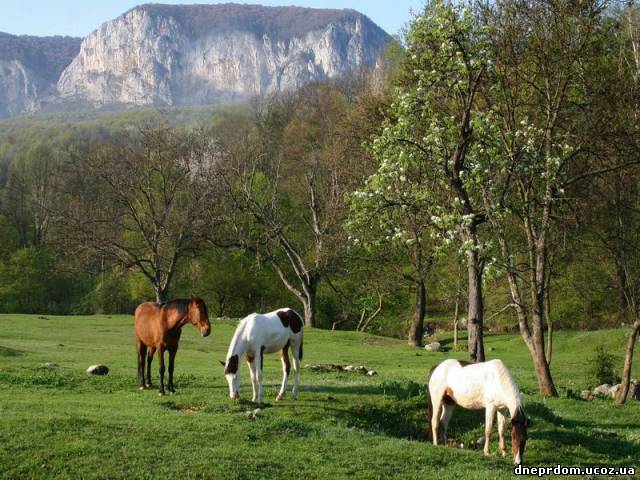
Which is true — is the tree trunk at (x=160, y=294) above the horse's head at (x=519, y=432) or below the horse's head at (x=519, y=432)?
below

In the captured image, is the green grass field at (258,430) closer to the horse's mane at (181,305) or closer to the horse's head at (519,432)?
the horse's head at (519,432)

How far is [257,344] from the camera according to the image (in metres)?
18.5

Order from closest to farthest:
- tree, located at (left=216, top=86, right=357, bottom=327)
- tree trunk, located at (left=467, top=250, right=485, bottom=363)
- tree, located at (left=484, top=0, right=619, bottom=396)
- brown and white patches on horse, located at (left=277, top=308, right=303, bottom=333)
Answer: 1. brown and white patches on horse, located at (left=277, top=308, right=303, bottom=333)
2. tree, located at (left=484, top=0, right=619, bottom=396)
3. tree trunk, located at (left=467, top=250, right=485, bottom=363)
4. tree, located at (left=216, top=86, right=357, bottom=327)

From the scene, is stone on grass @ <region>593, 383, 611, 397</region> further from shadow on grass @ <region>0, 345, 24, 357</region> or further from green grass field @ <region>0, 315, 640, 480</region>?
shadow on grass @ <region>0, 345, 24, 357</region>

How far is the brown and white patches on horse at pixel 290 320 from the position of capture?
64.0ft

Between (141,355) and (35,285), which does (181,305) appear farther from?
(35,285)

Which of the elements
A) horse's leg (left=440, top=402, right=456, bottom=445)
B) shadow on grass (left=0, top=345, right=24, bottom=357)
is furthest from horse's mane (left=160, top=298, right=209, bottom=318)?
shadow on grass (left=0, top=345, right=24, bottom=357)

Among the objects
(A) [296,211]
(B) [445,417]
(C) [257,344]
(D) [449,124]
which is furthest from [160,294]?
(B) [445,417]

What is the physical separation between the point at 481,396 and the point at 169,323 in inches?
370

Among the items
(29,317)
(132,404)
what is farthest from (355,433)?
(29,317)

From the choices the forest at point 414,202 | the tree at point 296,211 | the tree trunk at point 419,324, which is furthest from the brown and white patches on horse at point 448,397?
the tree at point 296,211

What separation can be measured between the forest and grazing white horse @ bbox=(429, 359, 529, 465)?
5.24 m

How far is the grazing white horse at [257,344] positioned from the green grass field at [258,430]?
2.03 ft

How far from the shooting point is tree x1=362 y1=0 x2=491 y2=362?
74.6ft
